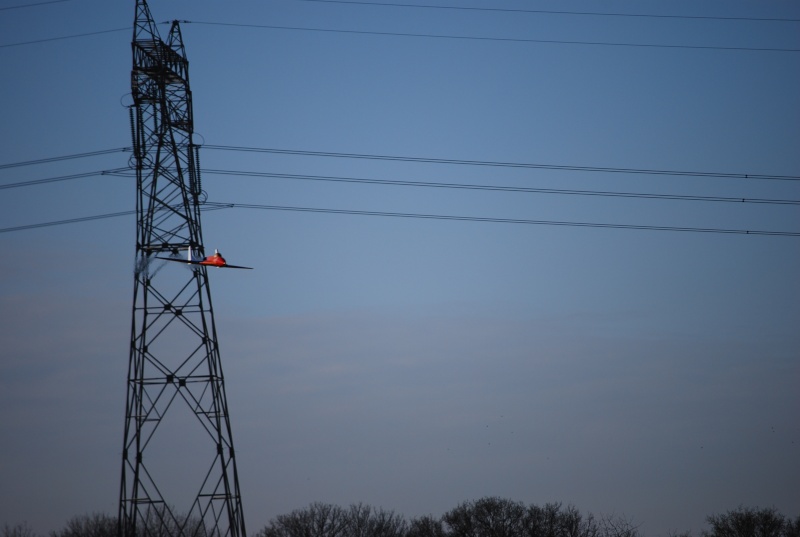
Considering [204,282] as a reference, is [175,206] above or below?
above

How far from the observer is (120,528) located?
40656mm

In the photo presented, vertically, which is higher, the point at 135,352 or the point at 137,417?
the point at 135,352

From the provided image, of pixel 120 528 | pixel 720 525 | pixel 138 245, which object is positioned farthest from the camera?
pixel 720 525

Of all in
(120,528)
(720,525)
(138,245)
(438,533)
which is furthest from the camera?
(438,533)

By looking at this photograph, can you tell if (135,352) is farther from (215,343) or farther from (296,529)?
(296,529)

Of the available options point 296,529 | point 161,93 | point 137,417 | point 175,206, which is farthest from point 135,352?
point 296,529

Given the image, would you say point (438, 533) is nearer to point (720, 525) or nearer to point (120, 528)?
point (720, 525)

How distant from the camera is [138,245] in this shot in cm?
4344

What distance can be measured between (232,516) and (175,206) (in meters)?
12.6

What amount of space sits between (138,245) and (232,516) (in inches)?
450

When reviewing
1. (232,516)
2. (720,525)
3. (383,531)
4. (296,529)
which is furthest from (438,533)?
(232,516)

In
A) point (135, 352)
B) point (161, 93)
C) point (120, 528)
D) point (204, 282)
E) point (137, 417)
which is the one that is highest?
point (161, 93)

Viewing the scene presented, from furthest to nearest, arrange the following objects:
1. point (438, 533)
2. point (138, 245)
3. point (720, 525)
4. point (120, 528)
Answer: point (438, 533) → point (720, 525) → point (138, 245) → point (120, 528)

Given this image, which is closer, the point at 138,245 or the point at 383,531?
the point at 138,245
